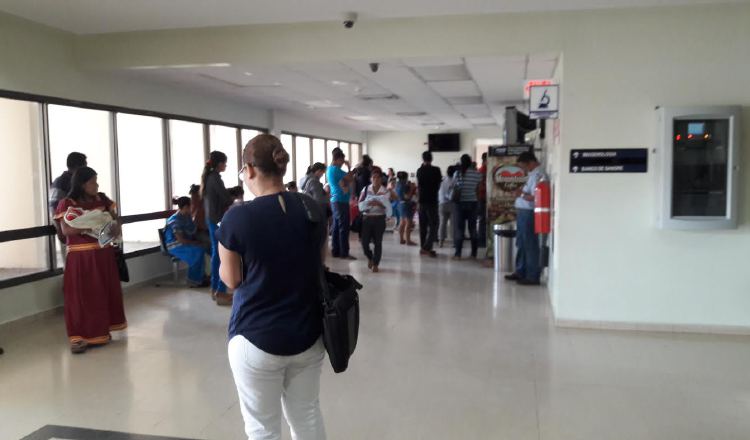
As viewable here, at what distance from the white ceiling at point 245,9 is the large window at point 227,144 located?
3784 mm

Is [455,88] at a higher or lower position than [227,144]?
higher

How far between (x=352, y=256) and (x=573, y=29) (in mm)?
4987

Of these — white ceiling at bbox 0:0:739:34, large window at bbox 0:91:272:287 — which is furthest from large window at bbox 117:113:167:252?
white ceiling at bbox 0:0:739:34

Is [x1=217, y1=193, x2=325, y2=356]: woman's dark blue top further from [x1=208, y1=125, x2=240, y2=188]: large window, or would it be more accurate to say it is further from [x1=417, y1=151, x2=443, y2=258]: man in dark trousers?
[x1=208, y1=125, x2=240, y2=188]: large window

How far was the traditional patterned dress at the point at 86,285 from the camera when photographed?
4.41 meters

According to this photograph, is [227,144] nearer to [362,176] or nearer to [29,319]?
[362,176]

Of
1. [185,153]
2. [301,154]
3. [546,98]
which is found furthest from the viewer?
[301,154]

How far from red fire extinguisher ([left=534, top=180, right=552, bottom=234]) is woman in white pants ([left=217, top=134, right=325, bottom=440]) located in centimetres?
419

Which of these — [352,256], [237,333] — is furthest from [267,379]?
[352,256]

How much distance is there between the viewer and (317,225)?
1.98 metres

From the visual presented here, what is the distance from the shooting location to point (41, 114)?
5.48 meters

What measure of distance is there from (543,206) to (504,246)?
65.5 inches

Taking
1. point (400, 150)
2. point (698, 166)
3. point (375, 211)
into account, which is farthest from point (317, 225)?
point (400, 150)

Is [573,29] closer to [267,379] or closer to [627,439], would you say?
[627,439]
